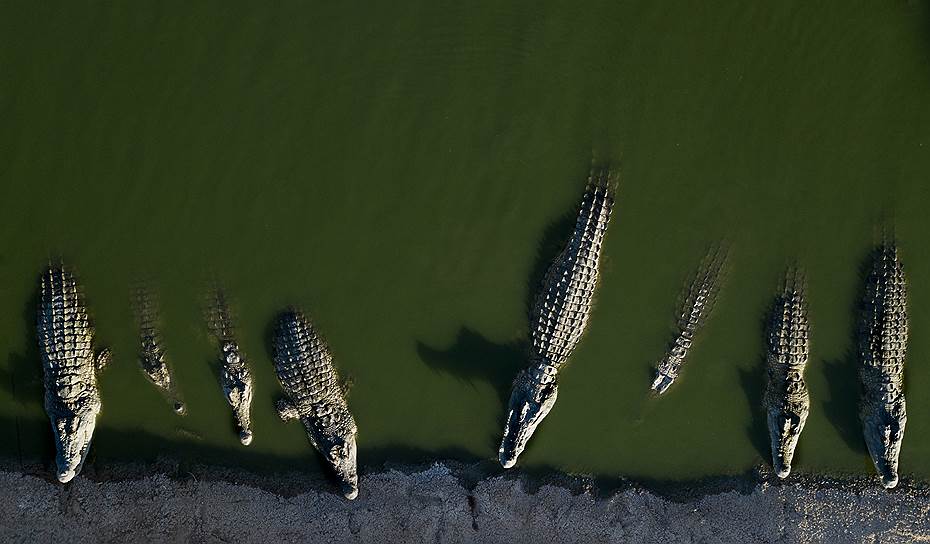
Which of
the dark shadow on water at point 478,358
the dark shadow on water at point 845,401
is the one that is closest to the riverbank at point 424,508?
the dark shadow on water at point 845,401

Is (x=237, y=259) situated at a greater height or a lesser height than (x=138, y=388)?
greater

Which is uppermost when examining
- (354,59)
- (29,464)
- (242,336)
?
(354,59)

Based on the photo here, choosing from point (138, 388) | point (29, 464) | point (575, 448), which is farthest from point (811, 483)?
point (29, 464)

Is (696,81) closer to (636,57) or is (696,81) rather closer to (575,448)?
(636,57)

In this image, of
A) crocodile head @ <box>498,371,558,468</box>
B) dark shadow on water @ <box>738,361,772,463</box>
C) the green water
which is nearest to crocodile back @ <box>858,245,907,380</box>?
the green water

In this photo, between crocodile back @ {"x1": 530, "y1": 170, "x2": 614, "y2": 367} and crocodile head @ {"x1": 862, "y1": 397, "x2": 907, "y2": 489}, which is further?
crocodile head @ {"x1": 862, "y1": 397, "x2": 907, "y2": 489}

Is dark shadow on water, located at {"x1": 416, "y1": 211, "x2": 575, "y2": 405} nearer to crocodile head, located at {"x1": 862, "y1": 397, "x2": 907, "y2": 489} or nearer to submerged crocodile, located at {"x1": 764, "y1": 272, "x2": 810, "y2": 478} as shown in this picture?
submerged crocodile, located at {"x1": 764, "y1": 272, "x2": 810, "y2": 478}

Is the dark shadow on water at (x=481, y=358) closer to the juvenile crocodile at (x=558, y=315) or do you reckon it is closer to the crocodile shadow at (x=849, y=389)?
the juvenile crocodile at (x=558, y=315)
